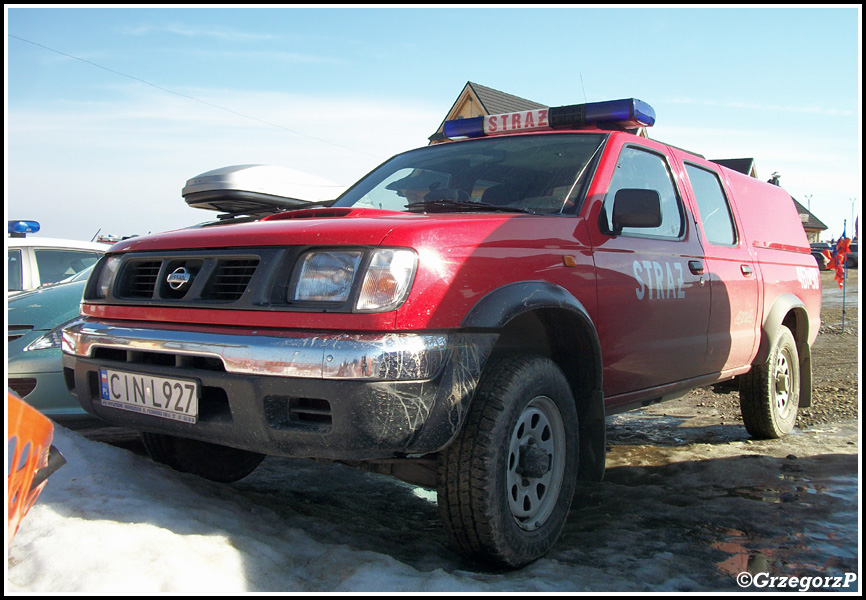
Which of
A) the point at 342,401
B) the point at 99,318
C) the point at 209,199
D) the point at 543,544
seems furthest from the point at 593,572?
the point at 209,199

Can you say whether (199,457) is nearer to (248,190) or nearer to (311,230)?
(311,230)

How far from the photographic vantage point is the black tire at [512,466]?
2.38 metres

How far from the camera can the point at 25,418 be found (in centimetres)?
197

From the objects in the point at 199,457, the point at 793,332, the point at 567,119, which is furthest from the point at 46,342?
the point at 793,332

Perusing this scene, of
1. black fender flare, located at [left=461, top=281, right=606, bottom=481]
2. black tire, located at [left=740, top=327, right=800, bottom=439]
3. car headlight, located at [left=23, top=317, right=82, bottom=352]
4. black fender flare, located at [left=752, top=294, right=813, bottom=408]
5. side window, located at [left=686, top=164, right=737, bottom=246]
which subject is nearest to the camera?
black fender flare, located at [left=461, top=281, right=606, bottom=481]

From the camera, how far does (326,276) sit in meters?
A: 2.33

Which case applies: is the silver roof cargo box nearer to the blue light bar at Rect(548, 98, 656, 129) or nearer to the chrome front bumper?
the blue light bar at Rect(548, 98, 656, 129)

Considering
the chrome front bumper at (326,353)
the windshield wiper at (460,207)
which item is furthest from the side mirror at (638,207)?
the chrome front bumper at (326,353)

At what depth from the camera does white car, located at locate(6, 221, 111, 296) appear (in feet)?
19.4

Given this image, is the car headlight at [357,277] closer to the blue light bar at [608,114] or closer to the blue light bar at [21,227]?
the blue light bar at [608,114]

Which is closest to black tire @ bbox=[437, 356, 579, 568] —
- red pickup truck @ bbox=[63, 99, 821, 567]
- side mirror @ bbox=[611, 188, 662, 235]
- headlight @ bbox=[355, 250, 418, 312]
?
red pickup truck @ bbox=[63, 99, 821, 567]

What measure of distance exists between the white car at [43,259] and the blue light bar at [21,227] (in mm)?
1139

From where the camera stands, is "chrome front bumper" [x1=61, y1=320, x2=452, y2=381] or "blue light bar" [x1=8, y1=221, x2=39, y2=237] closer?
"chrome front bumper" [x1=61, y1=320, x2=452, y2=381]

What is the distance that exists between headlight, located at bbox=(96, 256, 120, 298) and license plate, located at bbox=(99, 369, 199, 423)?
0.49 meters
